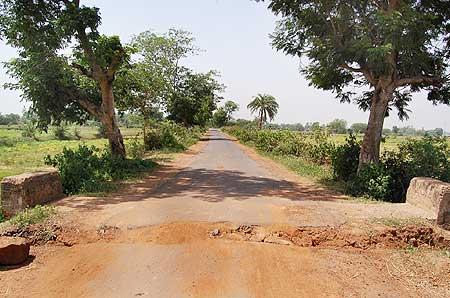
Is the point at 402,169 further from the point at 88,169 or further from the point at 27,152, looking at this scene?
the point at 27,152

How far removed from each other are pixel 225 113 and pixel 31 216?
95.1 m

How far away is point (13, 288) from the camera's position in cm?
479

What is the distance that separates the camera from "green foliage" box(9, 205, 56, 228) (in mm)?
6559

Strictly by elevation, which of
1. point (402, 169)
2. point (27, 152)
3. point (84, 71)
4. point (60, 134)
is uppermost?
point (84, 71)

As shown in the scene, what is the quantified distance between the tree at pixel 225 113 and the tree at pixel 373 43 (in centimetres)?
8146

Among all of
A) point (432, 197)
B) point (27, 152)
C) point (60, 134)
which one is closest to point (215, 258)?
point (432, 197)

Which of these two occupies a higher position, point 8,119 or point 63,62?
point 63,62

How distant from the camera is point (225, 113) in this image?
10119 centimetres

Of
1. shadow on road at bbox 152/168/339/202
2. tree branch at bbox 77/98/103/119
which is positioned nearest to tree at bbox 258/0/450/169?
shadow on road at bbox 152/168/339/202

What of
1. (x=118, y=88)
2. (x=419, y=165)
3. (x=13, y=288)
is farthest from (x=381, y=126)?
(x=118, y=88)

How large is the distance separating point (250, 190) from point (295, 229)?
4.02 metres

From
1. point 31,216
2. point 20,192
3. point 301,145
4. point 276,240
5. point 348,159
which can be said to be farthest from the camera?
point 301,145

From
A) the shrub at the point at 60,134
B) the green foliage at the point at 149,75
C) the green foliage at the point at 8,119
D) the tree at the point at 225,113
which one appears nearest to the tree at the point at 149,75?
the green foliage at the point at 149,75

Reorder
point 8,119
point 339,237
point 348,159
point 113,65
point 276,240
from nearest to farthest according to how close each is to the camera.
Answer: point 276,240
point 339,237
point 348,159
point 113,65
point 8,119
